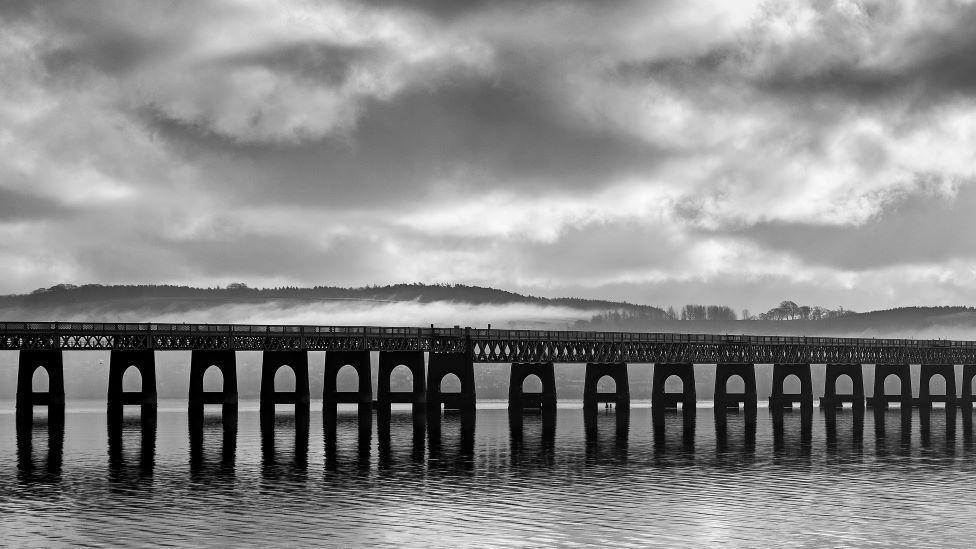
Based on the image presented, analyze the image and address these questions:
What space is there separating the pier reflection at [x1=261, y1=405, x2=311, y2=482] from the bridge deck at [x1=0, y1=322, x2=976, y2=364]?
399 inches

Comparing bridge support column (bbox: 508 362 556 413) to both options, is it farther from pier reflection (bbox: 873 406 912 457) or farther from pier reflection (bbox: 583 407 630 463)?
pier reflection (bbox: 873 406 912 457)

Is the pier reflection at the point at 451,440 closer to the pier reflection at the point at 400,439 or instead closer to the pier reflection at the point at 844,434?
the pier reflection at the point at 400,439

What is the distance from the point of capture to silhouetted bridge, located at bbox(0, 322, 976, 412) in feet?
459

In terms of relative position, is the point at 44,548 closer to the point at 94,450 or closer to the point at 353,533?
the point at 353,533

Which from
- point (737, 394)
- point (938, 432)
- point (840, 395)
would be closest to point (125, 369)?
point (737, 394)

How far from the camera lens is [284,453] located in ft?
291

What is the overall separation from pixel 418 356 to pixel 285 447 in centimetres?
6063

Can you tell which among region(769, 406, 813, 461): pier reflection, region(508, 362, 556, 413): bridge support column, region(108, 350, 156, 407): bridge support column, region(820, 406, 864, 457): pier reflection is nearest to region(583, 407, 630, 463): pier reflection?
region(508, 362, 556, 413): bridge support column

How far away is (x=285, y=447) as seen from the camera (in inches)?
3760

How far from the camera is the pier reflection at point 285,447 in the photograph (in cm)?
7250

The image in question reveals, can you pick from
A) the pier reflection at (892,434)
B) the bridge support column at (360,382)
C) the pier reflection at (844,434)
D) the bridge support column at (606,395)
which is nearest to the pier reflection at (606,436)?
the bridge support column at (606,395)

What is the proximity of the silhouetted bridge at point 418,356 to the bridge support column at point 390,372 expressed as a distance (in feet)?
0.57

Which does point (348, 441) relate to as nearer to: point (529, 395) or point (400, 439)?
point (400, 439)

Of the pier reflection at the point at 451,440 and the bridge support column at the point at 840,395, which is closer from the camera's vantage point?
the pier reflection at the point at 451,440
